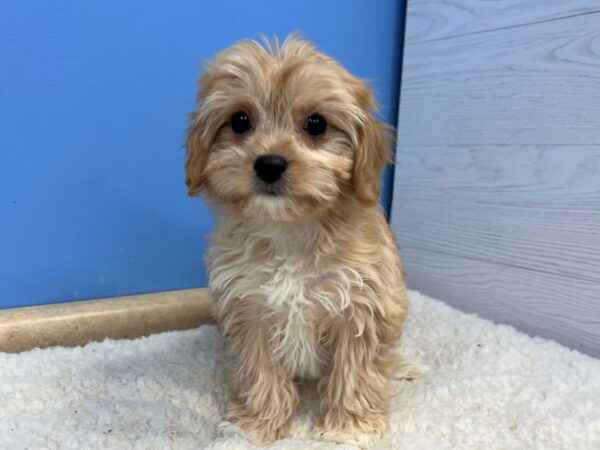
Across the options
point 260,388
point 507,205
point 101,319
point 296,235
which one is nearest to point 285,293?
point 296,235

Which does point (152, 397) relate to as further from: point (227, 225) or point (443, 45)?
A: point (443, 45)

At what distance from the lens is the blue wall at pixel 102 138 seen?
5.09 ft

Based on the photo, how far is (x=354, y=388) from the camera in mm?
1240

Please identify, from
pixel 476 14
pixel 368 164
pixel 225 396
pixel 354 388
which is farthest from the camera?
pixel 476 14

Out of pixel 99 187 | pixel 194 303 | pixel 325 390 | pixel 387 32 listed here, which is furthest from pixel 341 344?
pixel 387 32

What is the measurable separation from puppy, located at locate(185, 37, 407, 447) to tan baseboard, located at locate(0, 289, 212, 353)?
21.5 inches

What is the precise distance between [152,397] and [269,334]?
41 cm

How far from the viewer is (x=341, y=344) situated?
1.24 meters

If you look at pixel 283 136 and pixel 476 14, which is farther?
pixel 476 14

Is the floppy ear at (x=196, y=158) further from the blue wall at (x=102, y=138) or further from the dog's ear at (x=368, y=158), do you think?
the blue wall at (x=102, y=138)

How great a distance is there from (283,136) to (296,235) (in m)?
0.24

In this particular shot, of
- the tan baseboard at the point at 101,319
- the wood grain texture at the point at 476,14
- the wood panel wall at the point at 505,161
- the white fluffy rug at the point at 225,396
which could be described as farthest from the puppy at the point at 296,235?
the wood grain texture at the point at 476,14

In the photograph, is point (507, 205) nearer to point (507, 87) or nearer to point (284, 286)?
point (507, 87)

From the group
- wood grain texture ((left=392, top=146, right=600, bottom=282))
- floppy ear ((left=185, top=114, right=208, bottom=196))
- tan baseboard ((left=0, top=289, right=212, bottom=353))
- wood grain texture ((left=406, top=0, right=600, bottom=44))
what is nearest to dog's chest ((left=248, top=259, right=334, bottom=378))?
floppy ear ((left=185, top=114, right=208, bottom=196))
